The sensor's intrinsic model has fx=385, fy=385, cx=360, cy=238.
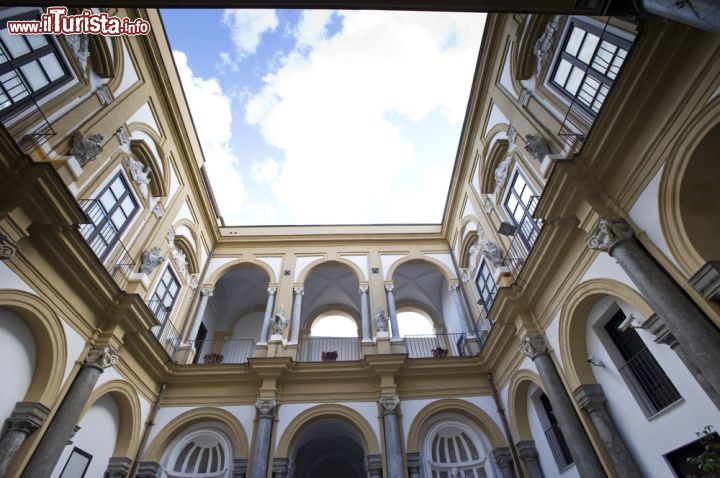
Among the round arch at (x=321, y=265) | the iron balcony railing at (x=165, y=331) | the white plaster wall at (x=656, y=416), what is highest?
the round arch at (x=321, y=265)

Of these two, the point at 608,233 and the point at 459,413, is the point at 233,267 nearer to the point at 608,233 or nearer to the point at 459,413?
the point at 459,413

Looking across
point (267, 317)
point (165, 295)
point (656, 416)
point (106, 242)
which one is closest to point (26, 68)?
point (106, 242)

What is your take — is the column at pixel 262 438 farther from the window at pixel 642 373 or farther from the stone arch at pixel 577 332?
the window at pixel 642 373

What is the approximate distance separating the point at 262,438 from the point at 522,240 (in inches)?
308

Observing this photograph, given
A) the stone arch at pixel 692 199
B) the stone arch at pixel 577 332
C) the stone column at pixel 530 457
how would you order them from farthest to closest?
the stone column at pixel 530 457
the stone arch at pixel 577 332
the stone arch at pixel 692 199

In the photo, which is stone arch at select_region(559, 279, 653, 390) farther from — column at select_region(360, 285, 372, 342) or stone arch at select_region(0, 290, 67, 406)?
stone arch at select_region(0, 290, 67, 406)

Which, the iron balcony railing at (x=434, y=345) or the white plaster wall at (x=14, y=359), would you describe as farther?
the iron balcony railing at (x=434, y=345)

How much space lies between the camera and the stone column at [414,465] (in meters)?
9.23

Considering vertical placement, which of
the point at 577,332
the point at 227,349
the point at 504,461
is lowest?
the point at 504,461

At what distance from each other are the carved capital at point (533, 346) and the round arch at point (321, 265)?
6154mm

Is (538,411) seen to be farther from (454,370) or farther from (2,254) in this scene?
(2,254)

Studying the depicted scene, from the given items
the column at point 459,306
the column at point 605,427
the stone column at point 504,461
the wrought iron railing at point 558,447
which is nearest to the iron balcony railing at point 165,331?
the column at point 459,306

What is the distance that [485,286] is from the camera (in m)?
11.7

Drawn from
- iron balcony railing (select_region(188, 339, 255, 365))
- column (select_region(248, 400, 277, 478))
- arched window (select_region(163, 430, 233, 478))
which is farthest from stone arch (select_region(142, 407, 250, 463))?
iron balcony railing (select_region(188, 339, 255, 365))
